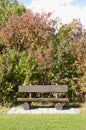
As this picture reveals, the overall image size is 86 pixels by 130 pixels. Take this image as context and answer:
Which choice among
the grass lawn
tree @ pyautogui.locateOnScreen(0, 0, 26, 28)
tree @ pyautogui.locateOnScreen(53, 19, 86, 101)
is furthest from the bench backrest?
tree @ pyautogui.locateOnScreen(0, 0, 26, 28)

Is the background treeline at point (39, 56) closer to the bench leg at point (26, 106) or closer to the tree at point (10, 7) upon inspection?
the bench leg at point (26, 106)

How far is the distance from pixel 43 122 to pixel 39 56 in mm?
5499

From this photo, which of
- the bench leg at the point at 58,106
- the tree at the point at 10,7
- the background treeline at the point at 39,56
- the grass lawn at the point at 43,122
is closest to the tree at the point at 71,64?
the background treeline at the point at 39,56

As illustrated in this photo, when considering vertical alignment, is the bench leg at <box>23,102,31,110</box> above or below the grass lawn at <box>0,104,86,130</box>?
above

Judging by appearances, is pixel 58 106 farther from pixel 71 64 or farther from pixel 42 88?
pixel 71 64

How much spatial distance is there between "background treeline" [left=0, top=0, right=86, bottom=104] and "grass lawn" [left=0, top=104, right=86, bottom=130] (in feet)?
11.0

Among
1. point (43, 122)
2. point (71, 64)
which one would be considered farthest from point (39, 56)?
point (43, 122)

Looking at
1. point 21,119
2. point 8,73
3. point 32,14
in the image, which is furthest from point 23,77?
point 21,119

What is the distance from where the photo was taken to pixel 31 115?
12.9 metres

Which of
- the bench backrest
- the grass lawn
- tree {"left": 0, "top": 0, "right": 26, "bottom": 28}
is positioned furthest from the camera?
tree {"left": 0, "top": 0, "right": 26, "bottom": 28}

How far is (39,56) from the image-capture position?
642 inches

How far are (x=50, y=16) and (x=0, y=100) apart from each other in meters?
5.17

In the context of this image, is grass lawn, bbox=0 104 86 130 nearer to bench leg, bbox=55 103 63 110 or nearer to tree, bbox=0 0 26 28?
bench leg, bbox=55 103 63 110

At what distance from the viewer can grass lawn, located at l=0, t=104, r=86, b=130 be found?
10474 millimetres
